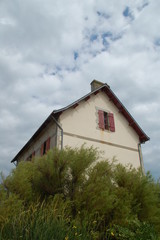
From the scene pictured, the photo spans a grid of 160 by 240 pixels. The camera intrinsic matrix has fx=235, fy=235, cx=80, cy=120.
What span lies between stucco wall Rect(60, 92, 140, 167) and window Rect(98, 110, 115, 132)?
253 mm

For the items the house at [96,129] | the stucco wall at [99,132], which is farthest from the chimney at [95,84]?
the stucco wall at [99,132]

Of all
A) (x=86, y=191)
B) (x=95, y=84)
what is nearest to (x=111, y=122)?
(x=95, y=84)

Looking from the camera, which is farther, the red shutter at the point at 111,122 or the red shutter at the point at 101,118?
the red shutter at the point at 111,122

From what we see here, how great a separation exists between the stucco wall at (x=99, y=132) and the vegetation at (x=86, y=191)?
12.7 ft

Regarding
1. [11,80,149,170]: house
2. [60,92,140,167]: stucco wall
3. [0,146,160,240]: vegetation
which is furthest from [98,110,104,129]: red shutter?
[0,146,160,240]: vegetation

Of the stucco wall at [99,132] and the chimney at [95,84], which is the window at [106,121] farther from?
the chimney at [95,84]

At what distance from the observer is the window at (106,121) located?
46.4 ft

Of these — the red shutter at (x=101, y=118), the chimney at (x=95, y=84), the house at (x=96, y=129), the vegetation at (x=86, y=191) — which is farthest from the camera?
the chimney at (x=95, y=84)

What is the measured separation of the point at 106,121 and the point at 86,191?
7.91 m

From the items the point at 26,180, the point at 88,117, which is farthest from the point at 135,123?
the point at 26,180

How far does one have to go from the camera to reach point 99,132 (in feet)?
44.9

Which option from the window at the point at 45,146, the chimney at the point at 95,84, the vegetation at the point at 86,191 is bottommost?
the vegetation at the point at 86,191

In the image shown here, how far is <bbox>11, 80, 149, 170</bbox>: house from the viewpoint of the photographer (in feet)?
40.8

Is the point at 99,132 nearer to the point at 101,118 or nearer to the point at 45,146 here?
the point at 101,118
